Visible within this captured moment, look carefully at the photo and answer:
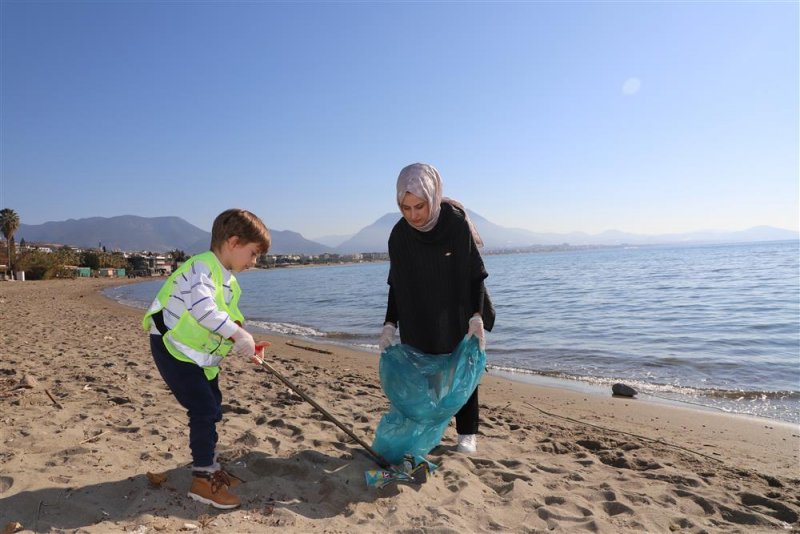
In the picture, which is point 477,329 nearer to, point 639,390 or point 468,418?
point 468,418

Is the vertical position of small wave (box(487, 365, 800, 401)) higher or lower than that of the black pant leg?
lower

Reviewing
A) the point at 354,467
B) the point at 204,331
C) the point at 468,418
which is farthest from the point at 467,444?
the point at 204,331

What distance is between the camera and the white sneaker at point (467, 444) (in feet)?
10.8

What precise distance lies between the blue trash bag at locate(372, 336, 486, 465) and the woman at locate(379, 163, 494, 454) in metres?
0.11

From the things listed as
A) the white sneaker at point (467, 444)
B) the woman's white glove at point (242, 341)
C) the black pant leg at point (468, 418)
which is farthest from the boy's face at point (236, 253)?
the white sneaker at point (467, 444)

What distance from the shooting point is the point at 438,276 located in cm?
308

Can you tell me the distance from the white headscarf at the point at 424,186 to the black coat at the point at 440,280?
0.23 ft

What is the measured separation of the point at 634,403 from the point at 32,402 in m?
5.72

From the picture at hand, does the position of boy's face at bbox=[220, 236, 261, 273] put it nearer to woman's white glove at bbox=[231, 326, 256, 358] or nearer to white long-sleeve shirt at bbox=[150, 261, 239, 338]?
white long-sleeve shirt at bbox=[150, 261, 239, 338]

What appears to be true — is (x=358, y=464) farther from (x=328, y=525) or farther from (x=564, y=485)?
(x=564, y=485)

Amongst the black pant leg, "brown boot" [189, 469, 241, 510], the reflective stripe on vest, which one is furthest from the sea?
the reflective stripe on vest

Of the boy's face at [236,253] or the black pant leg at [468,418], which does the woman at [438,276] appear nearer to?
the black pant leg at [468,418]

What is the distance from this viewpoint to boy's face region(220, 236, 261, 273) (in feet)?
8.02

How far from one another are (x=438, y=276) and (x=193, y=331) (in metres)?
1.47
